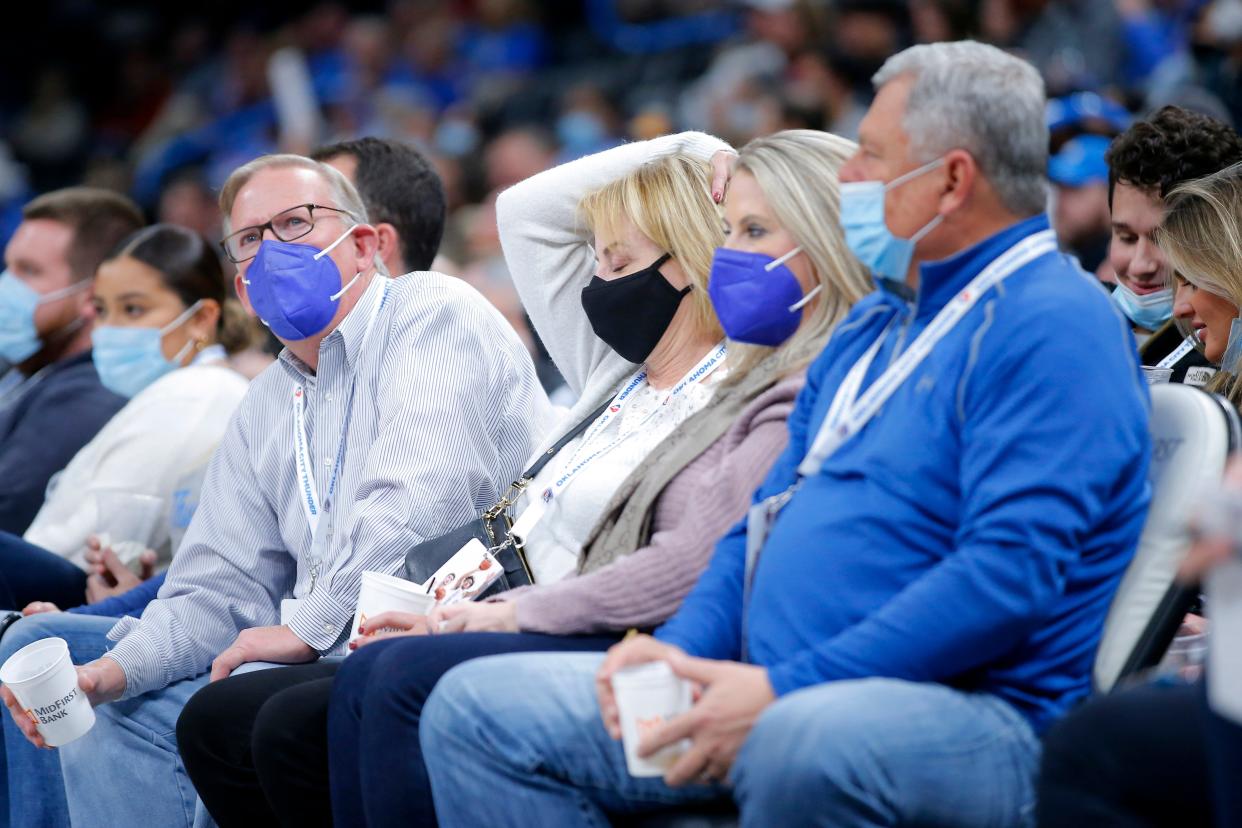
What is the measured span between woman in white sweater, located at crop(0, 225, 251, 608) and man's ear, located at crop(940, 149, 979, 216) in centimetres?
266

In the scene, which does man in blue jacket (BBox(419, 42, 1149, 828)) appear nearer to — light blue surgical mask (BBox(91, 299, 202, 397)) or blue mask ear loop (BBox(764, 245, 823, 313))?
blue mask ear loop (BBox(764, 245, 823, 313))

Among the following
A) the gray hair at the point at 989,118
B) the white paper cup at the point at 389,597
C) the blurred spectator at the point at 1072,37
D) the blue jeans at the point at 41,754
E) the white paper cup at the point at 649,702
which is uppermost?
the blurred spectator at the point at 1072,37

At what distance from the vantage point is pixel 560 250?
367cm

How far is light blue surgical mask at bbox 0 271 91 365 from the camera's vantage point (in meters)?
5.46

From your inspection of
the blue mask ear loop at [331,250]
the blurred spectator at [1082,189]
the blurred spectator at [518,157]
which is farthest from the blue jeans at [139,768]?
the blurred spectator at [518,157]

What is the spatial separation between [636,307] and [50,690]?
148 centimetres

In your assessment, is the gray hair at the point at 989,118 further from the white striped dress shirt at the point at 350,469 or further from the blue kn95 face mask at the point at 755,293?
the white striped dress shirt at the point at 350,469

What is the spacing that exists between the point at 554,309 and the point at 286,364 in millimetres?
718

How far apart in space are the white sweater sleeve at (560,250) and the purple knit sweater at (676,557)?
86 cm

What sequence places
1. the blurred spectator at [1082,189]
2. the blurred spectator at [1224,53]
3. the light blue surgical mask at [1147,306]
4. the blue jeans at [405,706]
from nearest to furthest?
the blue jeans at [405,706]
the light blue surgical mask at [1147,306]
the blurred spectator at [1082,189]
the blurred spectator at [1224,53]

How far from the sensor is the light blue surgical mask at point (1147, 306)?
3.49 meters

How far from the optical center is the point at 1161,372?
3.33 meters

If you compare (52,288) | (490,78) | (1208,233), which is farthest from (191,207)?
(1208,233)

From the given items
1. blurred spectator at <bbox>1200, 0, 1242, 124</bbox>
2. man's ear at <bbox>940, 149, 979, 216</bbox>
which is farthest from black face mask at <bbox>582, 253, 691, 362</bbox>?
blurred spectator at <bbox>1200, 0, 1242, 124</bbox>
